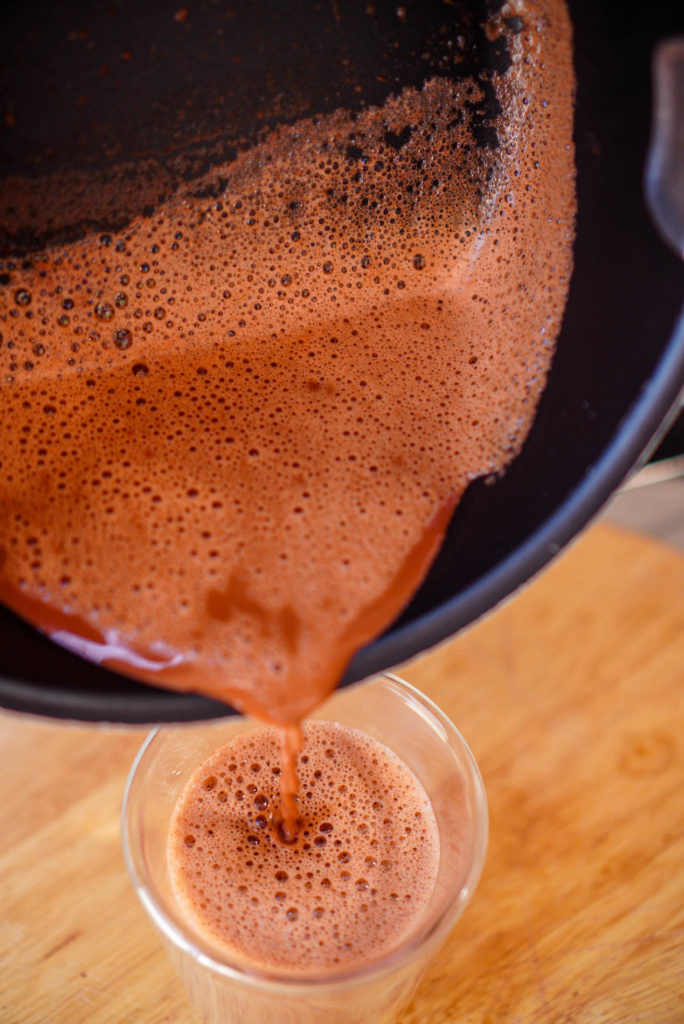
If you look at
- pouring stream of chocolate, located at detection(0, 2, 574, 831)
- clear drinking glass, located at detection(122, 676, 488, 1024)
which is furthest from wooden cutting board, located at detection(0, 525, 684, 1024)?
pouring stream of chocolate, located at detection(0, 2, 574, 831)

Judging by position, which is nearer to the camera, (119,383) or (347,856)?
(119,383)

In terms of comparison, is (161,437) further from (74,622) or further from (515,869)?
(515,869)

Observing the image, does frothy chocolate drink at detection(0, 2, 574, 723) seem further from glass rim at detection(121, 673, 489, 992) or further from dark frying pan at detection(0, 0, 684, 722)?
glass rim at detection(121, 673, 489, 992)

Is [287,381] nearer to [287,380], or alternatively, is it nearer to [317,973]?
[287,380]

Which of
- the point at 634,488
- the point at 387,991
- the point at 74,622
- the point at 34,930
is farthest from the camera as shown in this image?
the point at 634,488

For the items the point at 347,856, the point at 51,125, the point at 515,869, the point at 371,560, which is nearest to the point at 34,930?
the point at 347,856

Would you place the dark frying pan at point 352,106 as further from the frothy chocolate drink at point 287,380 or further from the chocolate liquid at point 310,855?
the chocolate liquid at point 310,855

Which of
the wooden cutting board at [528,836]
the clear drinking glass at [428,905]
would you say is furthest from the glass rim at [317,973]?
the wooden cutting board at [528,836]
